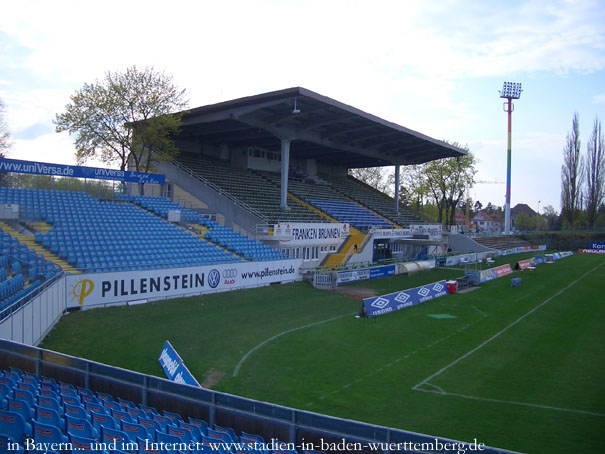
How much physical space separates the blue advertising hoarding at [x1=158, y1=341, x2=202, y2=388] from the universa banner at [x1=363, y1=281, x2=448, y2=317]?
1080 centimetres

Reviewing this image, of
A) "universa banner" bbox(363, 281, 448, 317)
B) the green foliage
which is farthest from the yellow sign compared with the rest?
the green foliage

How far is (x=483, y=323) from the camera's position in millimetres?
21203

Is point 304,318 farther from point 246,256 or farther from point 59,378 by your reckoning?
point 59,378

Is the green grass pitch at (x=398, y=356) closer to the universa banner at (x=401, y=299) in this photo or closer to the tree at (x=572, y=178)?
the universa banner at (x=401, y=299)

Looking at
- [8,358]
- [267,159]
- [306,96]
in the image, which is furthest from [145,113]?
[8,358]

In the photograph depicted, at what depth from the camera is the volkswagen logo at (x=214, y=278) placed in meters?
25.0

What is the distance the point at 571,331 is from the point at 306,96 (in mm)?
21007

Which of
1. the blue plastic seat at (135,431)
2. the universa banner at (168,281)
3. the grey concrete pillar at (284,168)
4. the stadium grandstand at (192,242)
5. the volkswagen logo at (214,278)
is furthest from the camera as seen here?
the grey concrete pillar at (284,168)

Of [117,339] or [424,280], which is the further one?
[424,280]

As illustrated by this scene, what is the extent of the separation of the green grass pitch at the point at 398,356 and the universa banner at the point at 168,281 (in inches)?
29.2

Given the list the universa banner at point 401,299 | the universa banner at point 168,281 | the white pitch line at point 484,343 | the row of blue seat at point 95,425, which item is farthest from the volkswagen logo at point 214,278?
the row of blue seat at point 95,425

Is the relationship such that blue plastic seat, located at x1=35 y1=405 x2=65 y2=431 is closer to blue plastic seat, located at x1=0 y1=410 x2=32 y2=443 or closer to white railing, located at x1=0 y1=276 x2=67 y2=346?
blue plastic seat, located at x1=0 y1=410 x2=32 y2=443

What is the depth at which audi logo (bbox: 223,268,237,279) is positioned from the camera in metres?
26.0

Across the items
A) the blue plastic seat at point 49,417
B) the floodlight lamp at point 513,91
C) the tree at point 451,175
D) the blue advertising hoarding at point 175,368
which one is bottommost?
the blue advertising hoarding at point 175,368
